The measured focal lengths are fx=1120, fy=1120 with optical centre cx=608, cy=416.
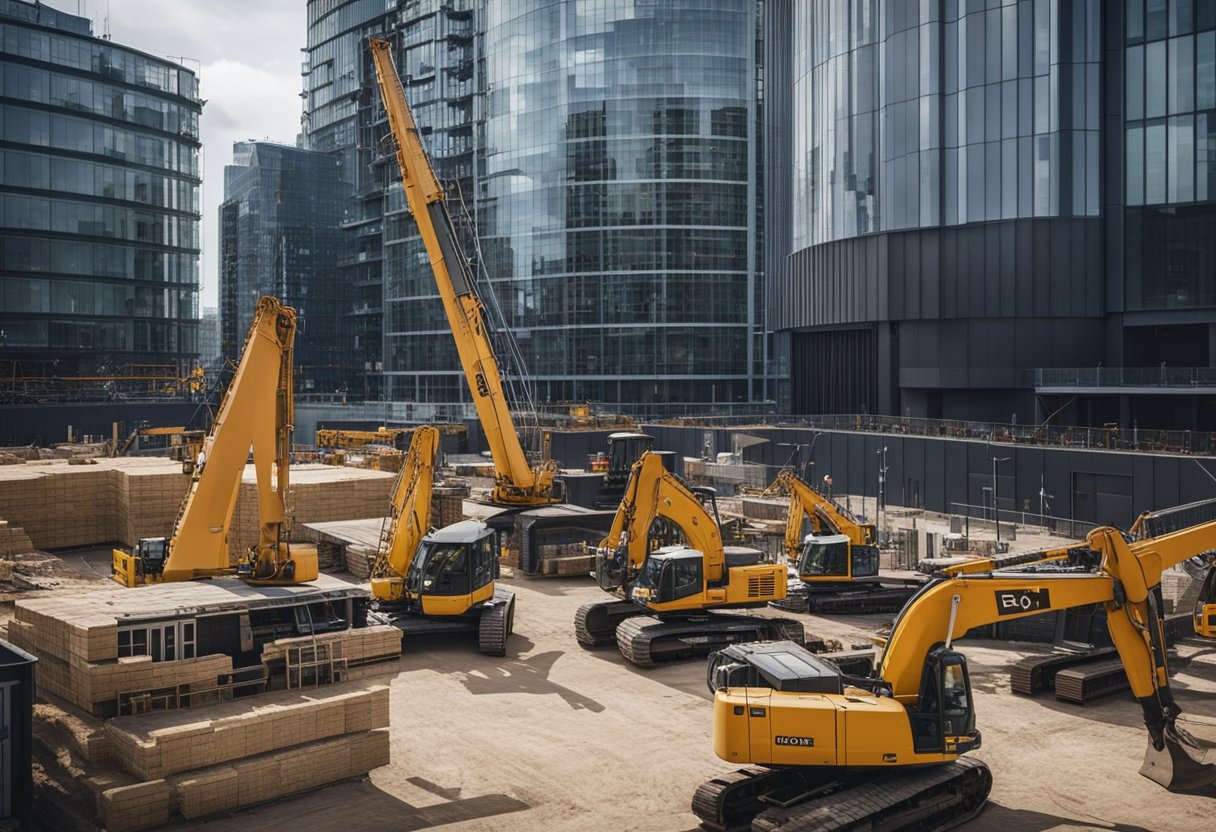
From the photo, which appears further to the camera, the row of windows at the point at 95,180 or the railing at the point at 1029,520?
the row of windows at the point at 95,180

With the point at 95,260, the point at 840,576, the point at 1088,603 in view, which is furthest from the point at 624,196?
the point at 1088,603

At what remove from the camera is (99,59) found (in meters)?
87.9

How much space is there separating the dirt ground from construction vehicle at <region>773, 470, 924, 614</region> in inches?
195

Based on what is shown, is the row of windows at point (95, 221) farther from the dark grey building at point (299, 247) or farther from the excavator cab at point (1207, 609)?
the excavator cab at point (1207, 609)

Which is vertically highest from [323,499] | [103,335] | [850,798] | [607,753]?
[103,335]

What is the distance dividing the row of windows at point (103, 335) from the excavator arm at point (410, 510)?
224ft

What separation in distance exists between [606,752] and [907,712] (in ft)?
18.2

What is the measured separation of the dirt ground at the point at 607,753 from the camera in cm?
1552

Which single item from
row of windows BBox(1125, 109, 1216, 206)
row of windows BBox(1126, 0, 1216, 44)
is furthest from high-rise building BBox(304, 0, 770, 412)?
row of windows BBox(1125, 109, 1216, 206)

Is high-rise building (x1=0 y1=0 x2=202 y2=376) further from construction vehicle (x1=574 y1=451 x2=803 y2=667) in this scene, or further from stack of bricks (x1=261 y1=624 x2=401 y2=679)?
stack of bricks (x1=261 y1=624 x2=401 y2=679)

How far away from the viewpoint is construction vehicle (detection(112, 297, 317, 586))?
75.2 ft

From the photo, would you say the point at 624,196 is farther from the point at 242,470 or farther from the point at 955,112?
the point at 242,470

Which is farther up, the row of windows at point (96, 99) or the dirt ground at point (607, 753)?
the row of windows at point (96, 99)

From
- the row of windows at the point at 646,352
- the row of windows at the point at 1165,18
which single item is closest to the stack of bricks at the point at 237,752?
the row of windows at the point at 1165,18
